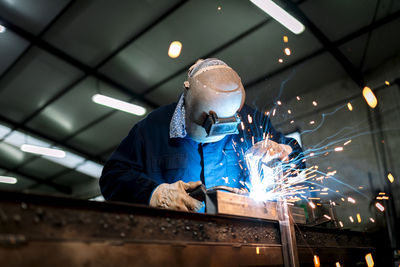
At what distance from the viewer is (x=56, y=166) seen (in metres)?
10.4

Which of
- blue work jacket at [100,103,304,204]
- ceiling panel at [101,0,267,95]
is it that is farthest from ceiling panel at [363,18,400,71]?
blue work jacket at [100,103,304,204]

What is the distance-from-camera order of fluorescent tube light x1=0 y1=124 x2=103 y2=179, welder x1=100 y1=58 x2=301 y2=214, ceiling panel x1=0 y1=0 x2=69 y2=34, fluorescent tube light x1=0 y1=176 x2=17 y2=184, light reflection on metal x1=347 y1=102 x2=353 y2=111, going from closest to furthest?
welder x1=100 y1=58 x2=301 y2=214, ceiling panel x1=0 y1=0 x2=69 y2=34, light reflection on metal x1=347 y1=102 x2=353 y2=111, fluorescent tube light x1=0 y1=124 x2=103 y2=179, fluorescent tube light x1=0 y1=176 x2=17 y2=184

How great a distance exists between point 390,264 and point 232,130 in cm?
174

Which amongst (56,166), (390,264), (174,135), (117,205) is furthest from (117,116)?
(117,205)

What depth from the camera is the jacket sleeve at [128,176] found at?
5.71ft

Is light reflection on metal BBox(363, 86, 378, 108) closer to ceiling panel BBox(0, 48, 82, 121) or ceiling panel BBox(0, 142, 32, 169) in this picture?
ceiling panel BBox(0, 48, 82, 121)

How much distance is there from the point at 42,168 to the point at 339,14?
31.5 ft

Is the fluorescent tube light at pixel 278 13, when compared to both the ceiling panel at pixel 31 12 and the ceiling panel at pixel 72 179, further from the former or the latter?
the ceiling panel at pixel 72 179

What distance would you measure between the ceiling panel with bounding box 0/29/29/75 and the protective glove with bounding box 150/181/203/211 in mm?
4967

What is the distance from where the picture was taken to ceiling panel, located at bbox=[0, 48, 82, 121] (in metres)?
5.83

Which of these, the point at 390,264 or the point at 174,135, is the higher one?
the point at 174,135

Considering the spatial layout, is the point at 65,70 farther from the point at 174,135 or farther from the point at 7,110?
the point at 174,135

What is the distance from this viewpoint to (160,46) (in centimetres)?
523

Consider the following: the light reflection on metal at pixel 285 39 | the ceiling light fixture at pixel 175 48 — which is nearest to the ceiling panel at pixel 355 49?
the light reflection on metal at pixel 285 39
